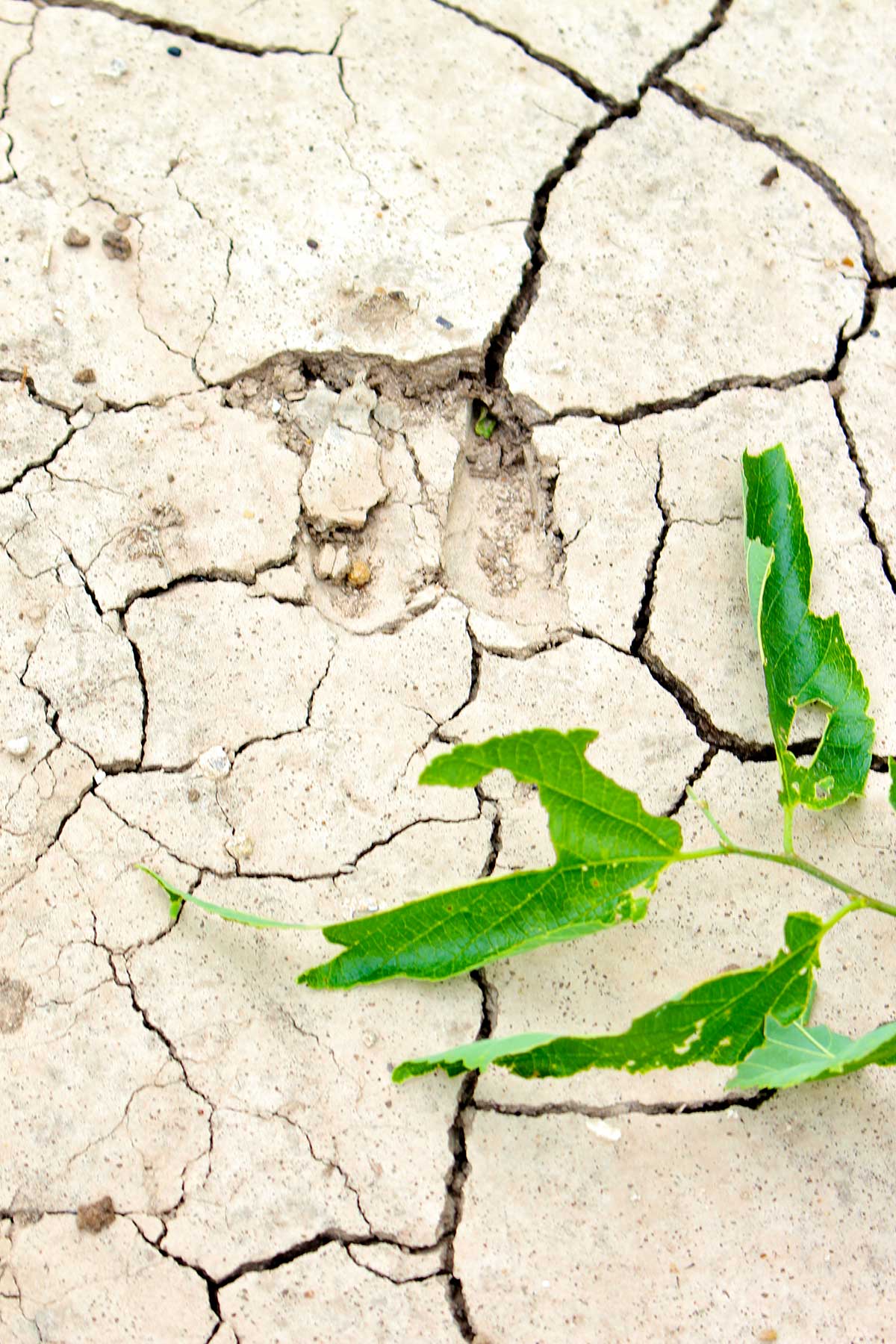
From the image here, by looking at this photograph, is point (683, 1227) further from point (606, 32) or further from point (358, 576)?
point (606, 32)

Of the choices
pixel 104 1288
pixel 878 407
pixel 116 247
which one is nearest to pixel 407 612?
pixel 116 247

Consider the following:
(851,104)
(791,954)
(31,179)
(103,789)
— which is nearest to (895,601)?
(791,954)

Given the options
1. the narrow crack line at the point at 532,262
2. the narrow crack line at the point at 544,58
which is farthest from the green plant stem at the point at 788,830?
the narrow crack line at the point at 544,58

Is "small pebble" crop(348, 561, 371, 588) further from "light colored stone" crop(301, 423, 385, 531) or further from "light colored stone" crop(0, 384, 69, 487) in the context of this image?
"light colored stone" crop(0, 384, 69, 487)

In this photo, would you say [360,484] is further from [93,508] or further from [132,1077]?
[132,1077]

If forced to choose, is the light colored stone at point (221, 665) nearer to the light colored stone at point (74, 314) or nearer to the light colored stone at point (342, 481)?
the light colored stone at point (342, 481)

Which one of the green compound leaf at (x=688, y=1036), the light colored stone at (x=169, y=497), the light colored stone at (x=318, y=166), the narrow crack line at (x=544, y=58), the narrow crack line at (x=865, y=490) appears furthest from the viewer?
the narrow crack line at (x=544, y=58)

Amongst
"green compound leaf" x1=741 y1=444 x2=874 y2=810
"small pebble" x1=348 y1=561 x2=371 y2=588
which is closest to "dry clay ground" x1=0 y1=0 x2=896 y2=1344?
"small pebble" x1=348 y1=561 x2=371 y2=588
